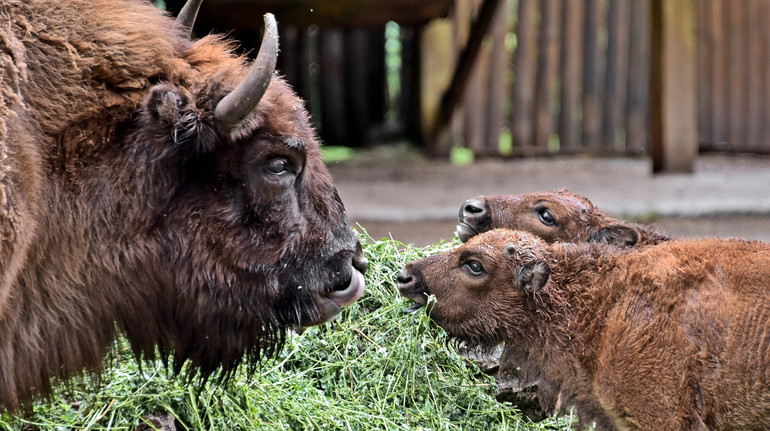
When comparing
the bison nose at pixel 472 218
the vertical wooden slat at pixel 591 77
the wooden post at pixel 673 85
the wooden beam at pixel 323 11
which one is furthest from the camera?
the vertical wooden slat at pixel 591 77

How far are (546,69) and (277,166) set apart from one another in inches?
346

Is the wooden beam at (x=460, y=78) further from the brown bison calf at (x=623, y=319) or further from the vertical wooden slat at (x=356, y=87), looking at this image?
the brown bison calf at (x=623, y=319)

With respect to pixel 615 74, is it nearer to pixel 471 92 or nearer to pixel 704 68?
pixel 704 68

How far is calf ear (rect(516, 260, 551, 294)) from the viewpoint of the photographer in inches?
173

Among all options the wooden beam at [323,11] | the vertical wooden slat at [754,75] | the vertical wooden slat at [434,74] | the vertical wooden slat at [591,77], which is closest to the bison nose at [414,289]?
the wooden beam at [323,11]

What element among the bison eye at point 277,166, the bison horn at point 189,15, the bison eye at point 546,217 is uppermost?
the bison horn at point 189,15

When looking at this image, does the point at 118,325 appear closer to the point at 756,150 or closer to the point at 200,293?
the point at 200,293

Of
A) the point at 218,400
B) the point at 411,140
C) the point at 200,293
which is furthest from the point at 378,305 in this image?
the point at 411,140

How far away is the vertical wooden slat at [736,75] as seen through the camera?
39.6 ft

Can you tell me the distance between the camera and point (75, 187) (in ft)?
10.2

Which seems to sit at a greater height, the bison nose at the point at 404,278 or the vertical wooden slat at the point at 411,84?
the vertical wooden slat at the point at 411,84

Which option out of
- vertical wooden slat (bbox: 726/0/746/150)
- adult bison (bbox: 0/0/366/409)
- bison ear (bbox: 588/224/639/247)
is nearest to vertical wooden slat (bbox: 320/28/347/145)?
vertical wooden slat (bbox: 726/0/746/150)

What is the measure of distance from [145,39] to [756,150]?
10.9 metres

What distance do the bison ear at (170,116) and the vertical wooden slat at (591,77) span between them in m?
9.24
